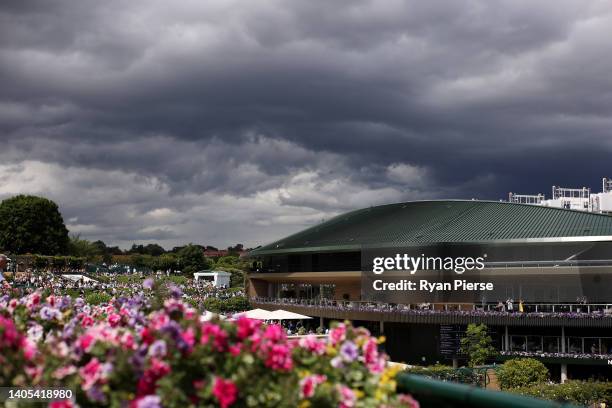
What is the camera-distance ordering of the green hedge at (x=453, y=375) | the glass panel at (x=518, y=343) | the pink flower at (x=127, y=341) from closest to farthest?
the pink flower at (x=127, y=341) → the green hedge at (x=453, y=375) → the glass panel at (x=518, y=343)

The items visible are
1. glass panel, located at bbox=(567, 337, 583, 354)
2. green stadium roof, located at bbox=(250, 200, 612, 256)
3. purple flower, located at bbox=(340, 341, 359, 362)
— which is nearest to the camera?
purple flower, located at bbox=(340, 341, 359, 362)

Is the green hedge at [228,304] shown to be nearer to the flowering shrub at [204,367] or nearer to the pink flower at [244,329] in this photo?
the flowering shrub at [204,367]

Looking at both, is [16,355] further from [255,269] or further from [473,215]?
[255,269]

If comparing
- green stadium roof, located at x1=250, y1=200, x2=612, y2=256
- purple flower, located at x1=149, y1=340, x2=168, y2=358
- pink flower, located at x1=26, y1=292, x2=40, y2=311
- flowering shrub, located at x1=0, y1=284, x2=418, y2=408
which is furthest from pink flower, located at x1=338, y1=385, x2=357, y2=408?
green stadium roof, located at x1=250, y1=200, x2=612, y2=256

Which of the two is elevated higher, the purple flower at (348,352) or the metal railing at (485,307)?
the purple flower at (348,352)

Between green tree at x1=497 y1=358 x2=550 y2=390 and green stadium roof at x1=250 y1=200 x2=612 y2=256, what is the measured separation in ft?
64.5

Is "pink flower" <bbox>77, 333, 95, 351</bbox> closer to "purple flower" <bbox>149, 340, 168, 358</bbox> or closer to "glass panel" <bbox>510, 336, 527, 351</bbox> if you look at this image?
"purple flower" <bbox>149, 340, 168, 358</bbox>

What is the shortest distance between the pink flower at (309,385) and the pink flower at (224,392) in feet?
2.42

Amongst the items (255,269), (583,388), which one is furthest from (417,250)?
(255,269)

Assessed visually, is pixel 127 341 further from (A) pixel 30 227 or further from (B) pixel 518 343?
(A) pixel 30 227

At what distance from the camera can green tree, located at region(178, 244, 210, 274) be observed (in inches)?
6024

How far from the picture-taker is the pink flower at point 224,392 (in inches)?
226

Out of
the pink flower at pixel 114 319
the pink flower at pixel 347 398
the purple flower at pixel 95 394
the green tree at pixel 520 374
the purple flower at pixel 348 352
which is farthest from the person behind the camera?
the green tree at pixel 520 374

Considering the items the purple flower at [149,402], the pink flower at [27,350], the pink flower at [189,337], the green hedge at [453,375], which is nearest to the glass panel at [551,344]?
the green hedge at [453,375]
